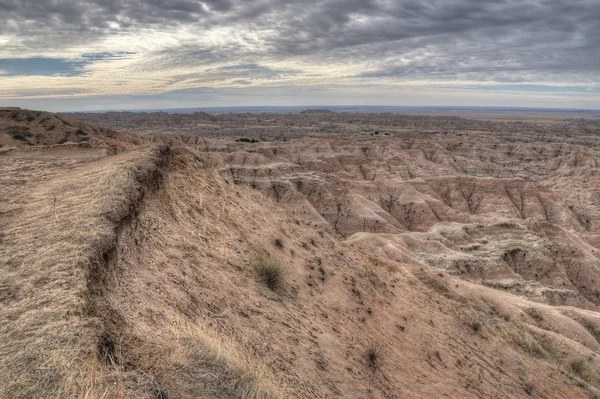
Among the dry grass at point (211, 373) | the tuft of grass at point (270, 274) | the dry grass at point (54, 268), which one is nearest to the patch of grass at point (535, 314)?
the tuft of grass at point (270, 274)

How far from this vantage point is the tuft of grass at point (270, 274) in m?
10.0

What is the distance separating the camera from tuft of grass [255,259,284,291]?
10031mm

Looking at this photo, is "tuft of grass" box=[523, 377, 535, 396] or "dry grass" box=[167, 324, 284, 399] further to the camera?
"tuft of grass" box=[523, 377, 535, 396]

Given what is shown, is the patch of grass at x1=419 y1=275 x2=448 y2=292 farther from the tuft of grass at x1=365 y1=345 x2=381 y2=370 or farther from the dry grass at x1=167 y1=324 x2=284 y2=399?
the dry grass at x1=167 y1=324 x2=284 y2=399

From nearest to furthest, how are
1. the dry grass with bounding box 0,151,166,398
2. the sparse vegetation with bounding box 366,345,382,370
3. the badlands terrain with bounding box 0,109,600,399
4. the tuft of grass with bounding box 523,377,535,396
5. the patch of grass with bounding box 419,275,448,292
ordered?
the dry grass with bounding box 0,151,166,398 < the badlands terrain with bounding box 0,109,600,399 < the sparse vegetation with bounding box 366,345,382,370 < the tuft of grass with bounding box 523,377,535,396 < the patch of grass with bounding box 419,275,448,292

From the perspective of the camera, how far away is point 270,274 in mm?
10156

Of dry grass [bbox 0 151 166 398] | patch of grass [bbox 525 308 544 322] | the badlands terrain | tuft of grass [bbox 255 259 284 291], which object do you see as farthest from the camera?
patch of grass [bbox 525 308 544 322]

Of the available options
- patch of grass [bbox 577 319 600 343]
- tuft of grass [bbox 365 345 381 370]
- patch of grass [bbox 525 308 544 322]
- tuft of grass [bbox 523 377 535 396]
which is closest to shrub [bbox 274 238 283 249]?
tuft of grass [bbox 365 345 381 370]

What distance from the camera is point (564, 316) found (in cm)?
2564

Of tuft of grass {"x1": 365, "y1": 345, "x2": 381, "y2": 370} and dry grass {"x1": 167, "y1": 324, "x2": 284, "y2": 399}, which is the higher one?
dry grass {"x1": 167, "y1": 324, "x2": 284, "y2": 399}

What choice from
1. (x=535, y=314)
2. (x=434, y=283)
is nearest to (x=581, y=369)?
(x=535, y=314)

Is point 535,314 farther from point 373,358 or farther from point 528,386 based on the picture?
point 373,358

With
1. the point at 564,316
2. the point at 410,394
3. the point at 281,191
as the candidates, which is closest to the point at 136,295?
the point at 410,394

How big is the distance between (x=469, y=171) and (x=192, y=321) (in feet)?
312
